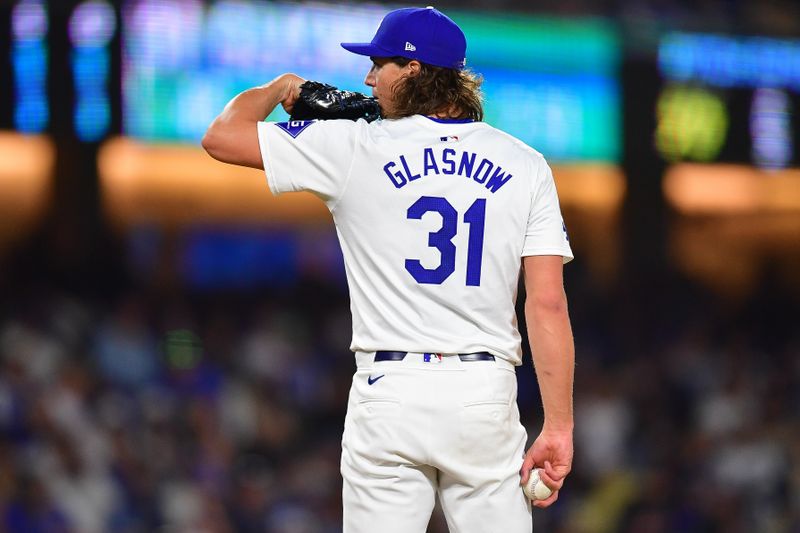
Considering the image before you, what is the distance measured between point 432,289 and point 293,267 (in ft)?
24.0

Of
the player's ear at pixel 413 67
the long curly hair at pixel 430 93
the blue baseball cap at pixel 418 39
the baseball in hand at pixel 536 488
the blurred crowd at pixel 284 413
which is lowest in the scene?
the blurred crowd at pixel 284 413

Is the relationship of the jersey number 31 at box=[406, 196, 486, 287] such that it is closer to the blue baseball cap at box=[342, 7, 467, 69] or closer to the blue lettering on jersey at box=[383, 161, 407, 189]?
the blue lettering on jersey at box=[383, 161, 407, 189]

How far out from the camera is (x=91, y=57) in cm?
765

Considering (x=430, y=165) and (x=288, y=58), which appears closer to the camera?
(x=430, y=165)

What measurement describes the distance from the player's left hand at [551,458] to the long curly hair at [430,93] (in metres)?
0.76

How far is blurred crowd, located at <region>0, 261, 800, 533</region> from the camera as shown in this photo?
23.6ft

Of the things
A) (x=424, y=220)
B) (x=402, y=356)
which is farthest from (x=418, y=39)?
(x=402, y=356)

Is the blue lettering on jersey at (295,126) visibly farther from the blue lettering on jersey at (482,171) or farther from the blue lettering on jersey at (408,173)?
the blue lettering on jersey at (482,171)

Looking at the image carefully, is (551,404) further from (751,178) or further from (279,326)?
(751,178)

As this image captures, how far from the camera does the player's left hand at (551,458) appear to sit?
277cm

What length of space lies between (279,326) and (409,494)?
6334 millimetres

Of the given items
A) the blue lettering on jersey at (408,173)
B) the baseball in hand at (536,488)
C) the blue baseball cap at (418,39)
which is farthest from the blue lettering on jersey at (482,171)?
the baseball in hand at (536,488)

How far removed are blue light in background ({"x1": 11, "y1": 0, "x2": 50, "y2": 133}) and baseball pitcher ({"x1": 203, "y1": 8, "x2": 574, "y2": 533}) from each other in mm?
5024

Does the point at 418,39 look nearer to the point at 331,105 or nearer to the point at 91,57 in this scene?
the point at 331,105
